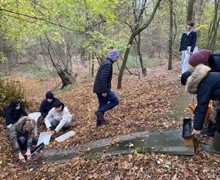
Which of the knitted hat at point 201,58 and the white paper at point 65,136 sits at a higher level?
the knitted hat at point 201,58

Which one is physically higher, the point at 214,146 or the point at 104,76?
the point at 104,76

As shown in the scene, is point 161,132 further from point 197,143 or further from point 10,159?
point 10,159

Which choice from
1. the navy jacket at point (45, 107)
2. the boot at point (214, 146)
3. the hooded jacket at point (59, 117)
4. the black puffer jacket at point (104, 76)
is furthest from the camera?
the navy jacket at point (45, 107)

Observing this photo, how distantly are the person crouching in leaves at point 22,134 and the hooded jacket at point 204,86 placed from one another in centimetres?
397

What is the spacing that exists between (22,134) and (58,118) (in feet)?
3.94

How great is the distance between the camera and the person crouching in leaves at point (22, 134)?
20.4 ft

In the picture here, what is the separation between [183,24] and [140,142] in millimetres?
18246

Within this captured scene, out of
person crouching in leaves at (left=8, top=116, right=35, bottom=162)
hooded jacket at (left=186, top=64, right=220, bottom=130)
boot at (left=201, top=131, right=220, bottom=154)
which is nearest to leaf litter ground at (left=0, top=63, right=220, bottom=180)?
boot at (left=201, top=131, right=220, bottom=154)

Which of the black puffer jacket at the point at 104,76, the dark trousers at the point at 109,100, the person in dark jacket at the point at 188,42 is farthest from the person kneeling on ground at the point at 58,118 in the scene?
the person in dark jacket at the point at 188,42

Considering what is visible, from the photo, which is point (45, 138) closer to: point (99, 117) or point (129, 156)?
point (99, 117)

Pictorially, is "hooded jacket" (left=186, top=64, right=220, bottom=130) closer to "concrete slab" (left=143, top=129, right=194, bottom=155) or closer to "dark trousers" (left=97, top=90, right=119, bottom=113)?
"concrete slab" (left=143, top=129, right=194, bottom=155)

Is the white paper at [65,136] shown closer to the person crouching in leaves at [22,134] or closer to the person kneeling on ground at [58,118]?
the person kneeling on ground at [58,118]

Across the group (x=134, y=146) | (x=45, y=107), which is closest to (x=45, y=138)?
(x=45, y=107)

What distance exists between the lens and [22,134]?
6457 mm
